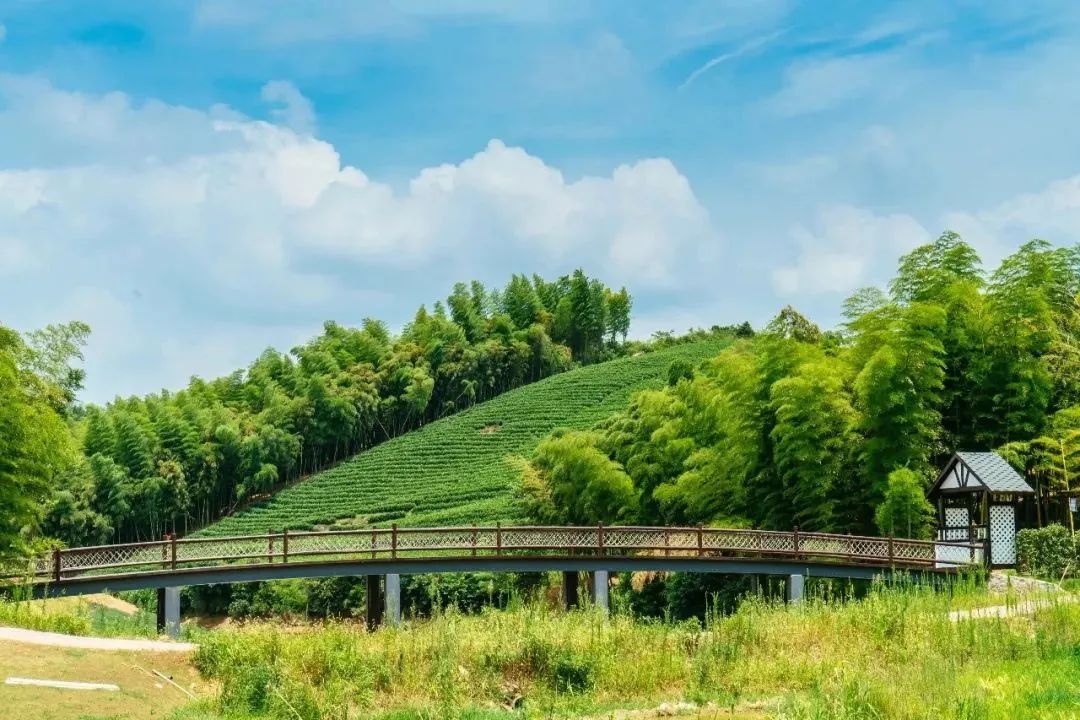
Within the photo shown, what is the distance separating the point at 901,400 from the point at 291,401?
55674 millimetres

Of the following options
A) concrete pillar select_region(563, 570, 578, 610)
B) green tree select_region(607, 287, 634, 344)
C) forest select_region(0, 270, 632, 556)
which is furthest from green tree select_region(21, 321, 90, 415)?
green tree select_region(607, 287, 634, 344)

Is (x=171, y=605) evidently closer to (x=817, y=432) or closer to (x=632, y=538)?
(x=632, y=538)

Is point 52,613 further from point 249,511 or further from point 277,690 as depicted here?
point 249,511

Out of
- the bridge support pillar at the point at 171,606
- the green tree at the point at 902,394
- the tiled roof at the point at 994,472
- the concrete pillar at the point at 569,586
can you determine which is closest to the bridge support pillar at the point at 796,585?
the green tree at the point at 902,394

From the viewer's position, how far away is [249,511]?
227 feet

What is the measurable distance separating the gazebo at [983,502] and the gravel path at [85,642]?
17064 mm

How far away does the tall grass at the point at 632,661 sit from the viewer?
11.0m

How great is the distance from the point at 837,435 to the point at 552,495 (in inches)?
655

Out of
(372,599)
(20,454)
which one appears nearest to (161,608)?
(20,454)

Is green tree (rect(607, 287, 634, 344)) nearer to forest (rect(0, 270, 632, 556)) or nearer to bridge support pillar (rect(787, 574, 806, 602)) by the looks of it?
forest (rect(0, 270, 632, 556))

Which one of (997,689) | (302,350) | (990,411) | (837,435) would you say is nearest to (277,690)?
(997,689)

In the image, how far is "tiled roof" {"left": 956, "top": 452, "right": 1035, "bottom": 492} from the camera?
25500 mm

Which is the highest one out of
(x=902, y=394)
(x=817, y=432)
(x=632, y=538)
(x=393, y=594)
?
(x=902, y=394)

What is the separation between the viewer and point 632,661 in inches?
514
